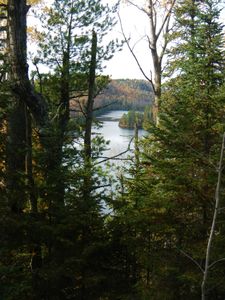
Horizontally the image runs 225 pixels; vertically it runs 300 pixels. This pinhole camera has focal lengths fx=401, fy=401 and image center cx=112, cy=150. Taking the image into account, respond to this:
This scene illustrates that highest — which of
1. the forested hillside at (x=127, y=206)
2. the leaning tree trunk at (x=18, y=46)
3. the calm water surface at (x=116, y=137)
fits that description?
the leaning tree trunk at (x=18, y=46)

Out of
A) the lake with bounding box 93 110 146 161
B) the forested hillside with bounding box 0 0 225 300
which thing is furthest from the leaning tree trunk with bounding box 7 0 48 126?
the lake with bounding box 93 110 146 161

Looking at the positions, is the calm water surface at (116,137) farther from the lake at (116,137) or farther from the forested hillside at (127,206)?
the forested hillside at (127,206)

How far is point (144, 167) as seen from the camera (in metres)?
8.92

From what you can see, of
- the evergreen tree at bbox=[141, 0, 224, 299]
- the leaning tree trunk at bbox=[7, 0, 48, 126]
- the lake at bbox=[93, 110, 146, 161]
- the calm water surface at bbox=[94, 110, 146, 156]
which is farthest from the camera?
the calm water surface at bbox=[94, 110, 146, 156]

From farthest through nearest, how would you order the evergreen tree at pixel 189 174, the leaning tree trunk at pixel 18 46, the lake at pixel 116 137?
the lake at pixel 116 137 < the leaning tree trunk at pixel 18 46 < the evergreen tree at pixel 189 174

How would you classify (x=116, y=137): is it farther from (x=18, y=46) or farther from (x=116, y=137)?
(x=18, y=46)

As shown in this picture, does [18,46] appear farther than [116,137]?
No

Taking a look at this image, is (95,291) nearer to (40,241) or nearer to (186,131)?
(40,241)

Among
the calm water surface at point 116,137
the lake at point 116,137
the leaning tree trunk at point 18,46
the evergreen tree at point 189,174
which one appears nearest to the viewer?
the evergreen tree at point 189,174

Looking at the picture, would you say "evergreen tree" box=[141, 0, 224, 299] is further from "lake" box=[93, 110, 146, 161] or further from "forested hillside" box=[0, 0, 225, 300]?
"lake" box=[93, 110, 146, 161]

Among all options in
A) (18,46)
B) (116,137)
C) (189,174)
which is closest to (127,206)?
(189,174)

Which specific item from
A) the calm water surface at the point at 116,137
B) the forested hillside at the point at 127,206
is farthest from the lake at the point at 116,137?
the forested hillside at the point at 127,206

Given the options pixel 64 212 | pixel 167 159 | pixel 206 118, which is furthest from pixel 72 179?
pixel 206 118

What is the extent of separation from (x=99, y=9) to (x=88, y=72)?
177cm
